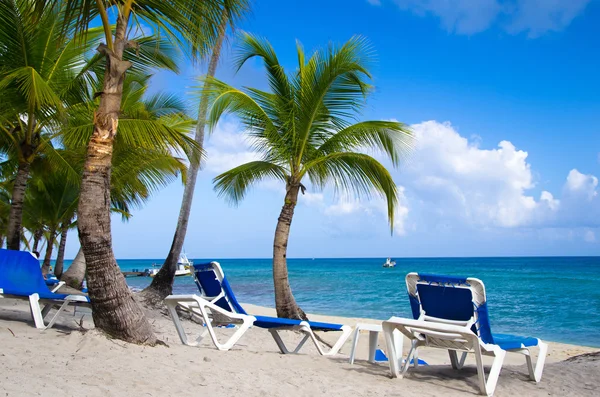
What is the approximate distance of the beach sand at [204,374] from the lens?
3.44 m

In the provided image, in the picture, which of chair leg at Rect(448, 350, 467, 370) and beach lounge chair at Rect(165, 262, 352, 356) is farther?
beach lounge chair at Rect(165, 262, 352, 356)

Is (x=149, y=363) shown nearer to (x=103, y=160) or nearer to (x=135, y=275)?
(x=103, y=160)

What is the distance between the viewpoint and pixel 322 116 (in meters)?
9.80

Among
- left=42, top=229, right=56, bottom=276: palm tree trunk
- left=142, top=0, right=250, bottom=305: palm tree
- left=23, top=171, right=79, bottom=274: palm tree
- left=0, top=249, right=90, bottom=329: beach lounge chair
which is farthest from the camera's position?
left=42, top=229, right=56, bottom=276: palm tree trunk

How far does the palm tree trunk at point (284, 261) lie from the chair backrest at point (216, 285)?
3.41m

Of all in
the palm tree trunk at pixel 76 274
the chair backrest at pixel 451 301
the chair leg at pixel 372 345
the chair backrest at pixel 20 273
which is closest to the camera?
the chair backrest at pixel 451 301

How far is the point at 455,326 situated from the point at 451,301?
0.37 m

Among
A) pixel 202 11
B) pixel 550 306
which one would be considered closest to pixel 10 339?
pixel 202 11

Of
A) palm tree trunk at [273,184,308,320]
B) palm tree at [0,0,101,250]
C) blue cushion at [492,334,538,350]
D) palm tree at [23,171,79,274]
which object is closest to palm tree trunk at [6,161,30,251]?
palm tree at [0,0,101,250]

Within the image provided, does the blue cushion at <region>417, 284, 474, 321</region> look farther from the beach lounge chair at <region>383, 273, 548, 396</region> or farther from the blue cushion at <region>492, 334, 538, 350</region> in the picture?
the blue cushion at <region>492, 334, 538, 350</region>

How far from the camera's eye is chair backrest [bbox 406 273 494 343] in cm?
447

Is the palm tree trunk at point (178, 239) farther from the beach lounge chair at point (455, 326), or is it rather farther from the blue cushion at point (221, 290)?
the beach lounge chair at point (455, 326)

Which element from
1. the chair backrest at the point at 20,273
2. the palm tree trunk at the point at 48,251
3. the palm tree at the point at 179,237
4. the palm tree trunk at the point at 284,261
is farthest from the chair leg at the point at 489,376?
the palm tree trunk at the point at 48,251

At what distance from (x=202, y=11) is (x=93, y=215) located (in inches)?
98.6
